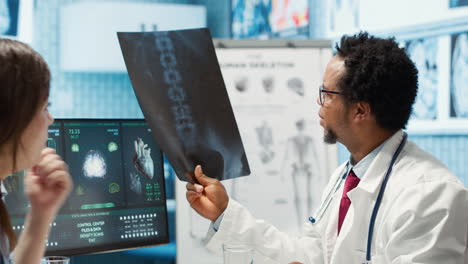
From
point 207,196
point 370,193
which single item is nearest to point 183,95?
point 207,196

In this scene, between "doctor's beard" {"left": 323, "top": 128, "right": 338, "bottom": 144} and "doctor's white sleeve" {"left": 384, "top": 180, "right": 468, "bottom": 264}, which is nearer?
"doctor's white sleeve" {"left": 384, "top": 180, "right": 468, "bottom": 264}

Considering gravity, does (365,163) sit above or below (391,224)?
above

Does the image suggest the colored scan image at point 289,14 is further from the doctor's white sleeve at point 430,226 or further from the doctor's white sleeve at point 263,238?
the doctor's white sleeve at point 430,226

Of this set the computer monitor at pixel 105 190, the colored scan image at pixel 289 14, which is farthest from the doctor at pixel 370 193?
the colored scan image at pixel 289 14

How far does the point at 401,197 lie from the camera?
167 centimetres

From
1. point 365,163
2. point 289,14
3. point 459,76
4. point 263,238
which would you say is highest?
point 289,14

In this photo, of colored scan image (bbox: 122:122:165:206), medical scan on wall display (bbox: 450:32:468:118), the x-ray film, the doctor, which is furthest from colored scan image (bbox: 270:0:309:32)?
the x-ray film

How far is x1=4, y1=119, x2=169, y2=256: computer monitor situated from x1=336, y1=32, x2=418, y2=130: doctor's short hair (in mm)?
700

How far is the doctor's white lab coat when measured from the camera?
5.21 ft

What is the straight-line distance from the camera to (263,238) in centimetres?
200

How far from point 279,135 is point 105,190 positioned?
109cm

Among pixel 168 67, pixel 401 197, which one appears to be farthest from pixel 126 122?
pixel 401 197

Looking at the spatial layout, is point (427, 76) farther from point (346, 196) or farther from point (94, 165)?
point (94, 165)

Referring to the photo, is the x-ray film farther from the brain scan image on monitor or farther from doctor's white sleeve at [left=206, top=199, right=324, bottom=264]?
the brain scan image on monitor
